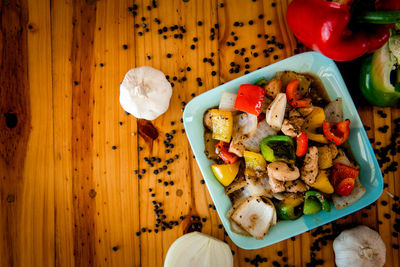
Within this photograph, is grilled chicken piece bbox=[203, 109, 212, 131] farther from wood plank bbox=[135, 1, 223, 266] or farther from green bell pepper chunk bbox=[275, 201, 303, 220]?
green bell pepper chunk bbox=[275, 201, 303, 220]

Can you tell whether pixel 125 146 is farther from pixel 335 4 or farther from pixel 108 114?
pixel 335 4

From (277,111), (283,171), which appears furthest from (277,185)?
(277,111)

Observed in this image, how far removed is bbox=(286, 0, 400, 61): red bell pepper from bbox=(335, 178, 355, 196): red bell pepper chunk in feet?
1.48

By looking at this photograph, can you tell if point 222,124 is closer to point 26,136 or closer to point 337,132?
point 337,132

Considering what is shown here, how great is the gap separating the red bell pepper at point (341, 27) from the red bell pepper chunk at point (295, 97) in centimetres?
16

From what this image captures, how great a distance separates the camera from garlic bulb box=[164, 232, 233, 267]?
1.22 metres

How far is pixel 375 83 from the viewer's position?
116cm

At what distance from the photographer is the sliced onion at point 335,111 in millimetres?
1150

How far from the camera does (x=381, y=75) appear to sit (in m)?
1.14

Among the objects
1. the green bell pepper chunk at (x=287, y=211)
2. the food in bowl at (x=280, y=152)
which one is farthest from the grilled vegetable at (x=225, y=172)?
the green bell pepper chunk at (x=287, y=211)

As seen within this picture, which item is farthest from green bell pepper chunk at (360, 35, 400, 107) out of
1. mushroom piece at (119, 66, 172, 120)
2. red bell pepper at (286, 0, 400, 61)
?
mushroom piece at (119, 66, 172, 120)

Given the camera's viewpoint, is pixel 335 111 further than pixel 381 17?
Yes

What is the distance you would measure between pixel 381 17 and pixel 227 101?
57cm

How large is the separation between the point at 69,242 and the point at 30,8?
1.10m
